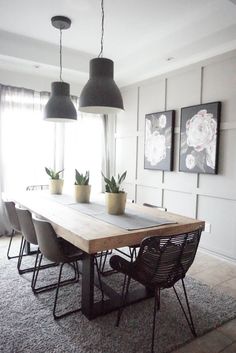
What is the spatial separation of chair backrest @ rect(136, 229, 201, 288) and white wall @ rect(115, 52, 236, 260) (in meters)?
1.66

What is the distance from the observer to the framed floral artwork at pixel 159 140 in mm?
4020

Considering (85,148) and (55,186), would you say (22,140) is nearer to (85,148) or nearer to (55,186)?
A: (85,148)

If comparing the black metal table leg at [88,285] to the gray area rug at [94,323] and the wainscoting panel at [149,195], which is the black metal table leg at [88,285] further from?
the wainscoting panel at [149,195]

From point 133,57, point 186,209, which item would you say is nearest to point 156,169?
point 186,209

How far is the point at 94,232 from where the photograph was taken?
1.91 m

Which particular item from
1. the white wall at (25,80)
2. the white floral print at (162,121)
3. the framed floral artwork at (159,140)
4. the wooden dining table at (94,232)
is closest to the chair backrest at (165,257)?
the wooden dining table at (94,232)

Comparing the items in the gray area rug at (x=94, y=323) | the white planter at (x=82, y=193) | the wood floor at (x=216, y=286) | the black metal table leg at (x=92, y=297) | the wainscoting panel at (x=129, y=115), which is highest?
the wainscoting panel at (x=129, y=115)

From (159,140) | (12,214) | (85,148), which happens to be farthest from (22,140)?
(159,140)

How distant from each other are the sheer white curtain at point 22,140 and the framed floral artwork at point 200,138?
7.10ft

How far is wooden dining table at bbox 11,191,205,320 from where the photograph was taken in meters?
1.83

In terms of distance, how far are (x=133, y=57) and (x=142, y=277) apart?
3185 millimetres

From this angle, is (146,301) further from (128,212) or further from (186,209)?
(186,209)

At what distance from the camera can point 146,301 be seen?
2438 millimetres

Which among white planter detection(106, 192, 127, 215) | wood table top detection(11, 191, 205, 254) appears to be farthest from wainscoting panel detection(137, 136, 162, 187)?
white planter detection(106, 192, 127, 215)
